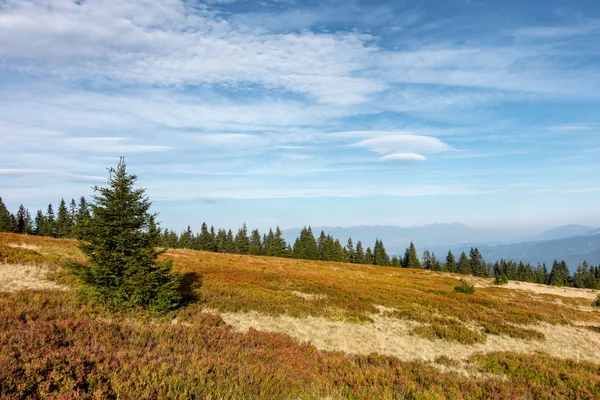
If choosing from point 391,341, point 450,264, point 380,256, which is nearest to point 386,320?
point 391,341

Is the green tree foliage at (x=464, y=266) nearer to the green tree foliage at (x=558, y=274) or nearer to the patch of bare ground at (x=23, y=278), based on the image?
the green tree foliage at (x=558, y=274)

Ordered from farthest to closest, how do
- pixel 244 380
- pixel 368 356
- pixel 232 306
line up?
pixel 232 306
pixel 368 356
pixel 244 380

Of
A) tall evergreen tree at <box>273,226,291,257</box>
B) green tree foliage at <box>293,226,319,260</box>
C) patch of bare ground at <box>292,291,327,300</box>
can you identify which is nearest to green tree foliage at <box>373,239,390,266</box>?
green tree foliage at <box>293,226,319,260</box>

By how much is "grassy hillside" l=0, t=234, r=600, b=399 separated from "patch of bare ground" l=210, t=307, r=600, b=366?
87 millimetres

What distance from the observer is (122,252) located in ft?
40.4

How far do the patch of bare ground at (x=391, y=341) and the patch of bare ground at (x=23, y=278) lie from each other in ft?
26.7

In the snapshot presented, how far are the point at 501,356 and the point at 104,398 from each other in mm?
13818

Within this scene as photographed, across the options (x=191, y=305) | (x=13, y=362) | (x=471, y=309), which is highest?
(x=13, y=362)

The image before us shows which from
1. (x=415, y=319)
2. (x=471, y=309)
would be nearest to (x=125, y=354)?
(x=415, y=319)

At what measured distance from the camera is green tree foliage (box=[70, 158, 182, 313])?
1209 cm

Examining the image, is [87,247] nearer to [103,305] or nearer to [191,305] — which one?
[103,305]

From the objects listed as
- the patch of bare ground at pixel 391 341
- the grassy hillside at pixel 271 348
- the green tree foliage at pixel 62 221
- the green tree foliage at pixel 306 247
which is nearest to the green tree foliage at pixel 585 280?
the green tree foliage at pixel 306 247

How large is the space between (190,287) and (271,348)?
10.7m

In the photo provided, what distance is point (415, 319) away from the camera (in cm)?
1845
